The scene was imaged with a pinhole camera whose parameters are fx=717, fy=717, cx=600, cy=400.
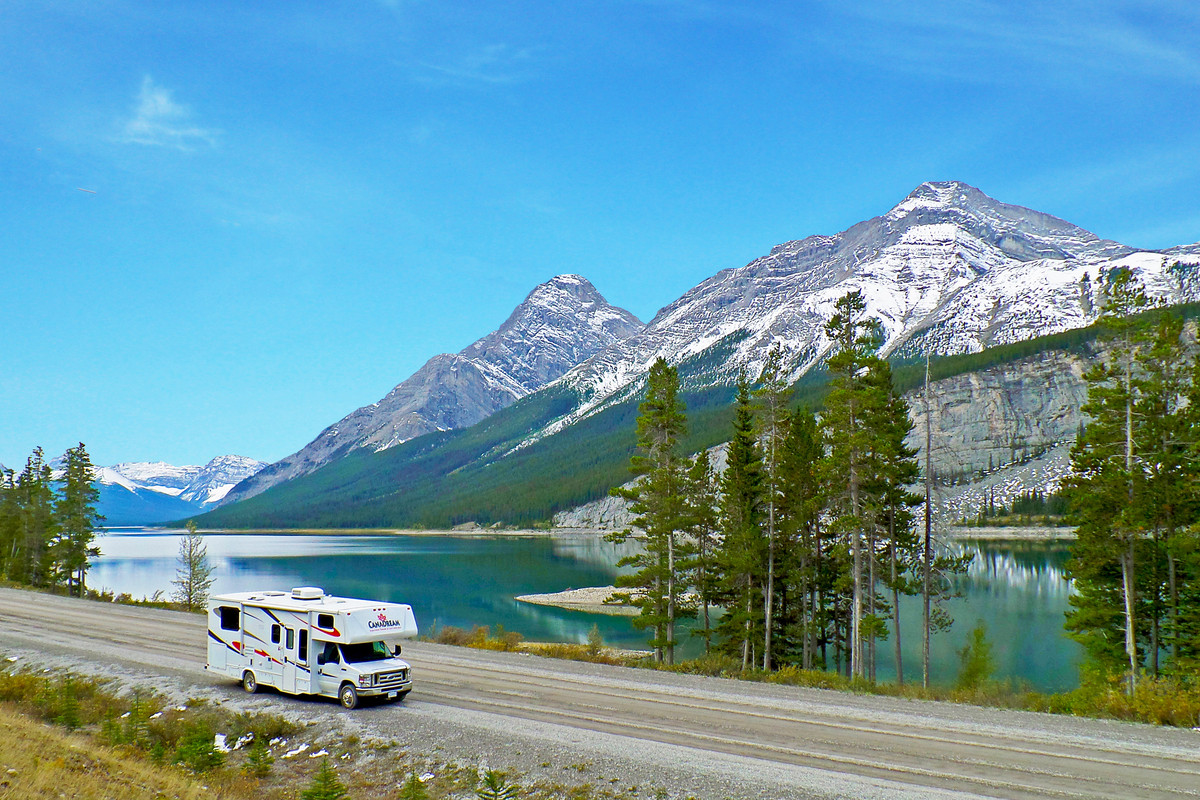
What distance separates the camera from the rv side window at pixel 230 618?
67.4 ft

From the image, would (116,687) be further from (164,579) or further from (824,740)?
(164,579)

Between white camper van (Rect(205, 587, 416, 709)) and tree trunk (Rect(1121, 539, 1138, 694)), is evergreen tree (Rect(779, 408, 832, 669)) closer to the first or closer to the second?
tree trunk (Rect(1121, 539, 1138, 694))

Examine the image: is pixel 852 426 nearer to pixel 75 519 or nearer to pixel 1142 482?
pixel 1142 482

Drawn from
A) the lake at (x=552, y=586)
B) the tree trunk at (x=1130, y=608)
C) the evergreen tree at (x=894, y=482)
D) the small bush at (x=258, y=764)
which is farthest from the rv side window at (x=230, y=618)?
the tree trunk at (x=1130, y=608)

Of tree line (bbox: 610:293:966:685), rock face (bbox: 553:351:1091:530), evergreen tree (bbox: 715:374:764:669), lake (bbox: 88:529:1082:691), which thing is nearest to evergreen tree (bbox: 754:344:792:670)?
tree line (bbox: 610:293:966:685)

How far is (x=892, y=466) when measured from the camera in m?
32.0

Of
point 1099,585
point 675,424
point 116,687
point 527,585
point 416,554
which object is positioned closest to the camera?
point 116,687

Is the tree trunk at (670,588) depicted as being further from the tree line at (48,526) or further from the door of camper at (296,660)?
the tree line at (48,526)

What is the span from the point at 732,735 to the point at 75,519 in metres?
61.9

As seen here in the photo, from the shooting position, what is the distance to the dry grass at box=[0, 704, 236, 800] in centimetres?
1095

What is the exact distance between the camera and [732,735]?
1545 cm

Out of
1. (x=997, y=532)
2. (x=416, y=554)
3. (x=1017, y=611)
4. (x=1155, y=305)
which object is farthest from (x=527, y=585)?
(x=997, y=532)

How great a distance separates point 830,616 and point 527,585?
178 feet

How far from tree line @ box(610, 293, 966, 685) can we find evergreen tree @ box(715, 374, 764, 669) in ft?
0.24
